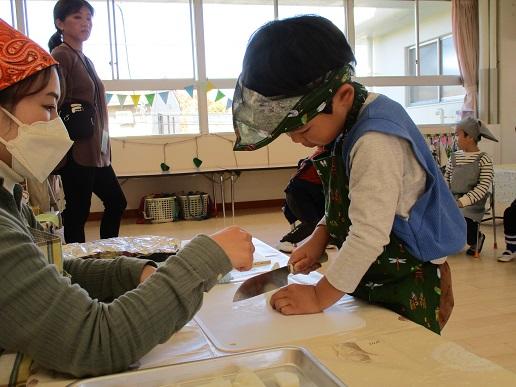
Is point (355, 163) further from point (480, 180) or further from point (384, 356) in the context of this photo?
point (480, 180)

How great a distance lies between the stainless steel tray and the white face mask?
15.4 inches

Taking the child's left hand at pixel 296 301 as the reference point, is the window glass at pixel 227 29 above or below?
above

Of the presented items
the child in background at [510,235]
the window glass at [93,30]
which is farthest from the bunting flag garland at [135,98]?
the child in background at [510,235]

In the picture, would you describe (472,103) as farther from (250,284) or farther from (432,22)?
(250,284)

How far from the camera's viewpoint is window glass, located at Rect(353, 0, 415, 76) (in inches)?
264

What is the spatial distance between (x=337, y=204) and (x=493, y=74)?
6603mm

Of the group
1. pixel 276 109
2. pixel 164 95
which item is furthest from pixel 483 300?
pixel 164 95

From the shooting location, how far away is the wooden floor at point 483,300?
2.02m

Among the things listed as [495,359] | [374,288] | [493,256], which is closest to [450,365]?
[374,288]

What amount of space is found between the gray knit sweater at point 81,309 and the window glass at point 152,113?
5424 millimetres

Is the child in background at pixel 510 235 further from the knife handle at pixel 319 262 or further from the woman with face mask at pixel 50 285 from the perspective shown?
the woman with face mask at pixel 50 285

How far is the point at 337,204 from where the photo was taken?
99 cm

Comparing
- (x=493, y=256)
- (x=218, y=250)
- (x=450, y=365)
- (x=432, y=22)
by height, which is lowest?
(x=493, y=256)

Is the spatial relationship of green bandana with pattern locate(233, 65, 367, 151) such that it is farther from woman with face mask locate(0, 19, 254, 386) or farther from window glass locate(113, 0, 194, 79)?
window glass locate(113, 0, 194, 79)
